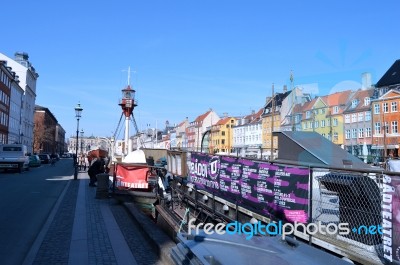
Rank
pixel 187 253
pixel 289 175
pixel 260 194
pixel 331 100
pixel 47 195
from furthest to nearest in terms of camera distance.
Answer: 1. pixel 331 100
2. pixel 47 195
3. pixel 260 194
4. pixel 289 175
5. pixel 187 253

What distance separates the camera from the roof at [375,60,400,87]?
208 ft

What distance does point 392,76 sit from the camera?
64562 mm

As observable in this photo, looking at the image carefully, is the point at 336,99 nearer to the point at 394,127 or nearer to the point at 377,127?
the point at 377,127

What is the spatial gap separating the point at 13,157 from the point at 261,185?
3180 centimetres

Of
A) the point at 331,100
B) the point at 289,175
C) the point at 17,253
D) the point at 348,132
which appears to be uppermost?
the point at 331,100

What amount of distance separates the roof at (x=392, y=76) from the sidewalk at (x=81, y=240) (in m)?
61.7

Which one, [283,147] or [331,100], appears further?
[331,100]

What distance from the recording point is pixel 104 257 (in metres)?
6.79

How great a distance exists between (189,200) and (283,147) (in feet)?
14.1

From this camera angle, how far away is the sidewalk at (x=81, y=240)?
6.68m

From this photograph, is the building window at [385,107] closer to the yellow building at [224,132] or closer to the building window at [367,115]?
the building window at [367,115]

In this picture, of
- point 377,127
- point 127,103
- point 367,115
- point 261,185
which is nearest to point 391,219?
point 261,185

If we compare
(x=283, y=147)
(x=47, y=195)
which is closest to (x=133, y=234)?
(x=283, y=147)

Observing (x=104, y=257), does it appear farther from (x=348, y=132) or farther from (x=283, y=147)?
(x=348, y=132)
